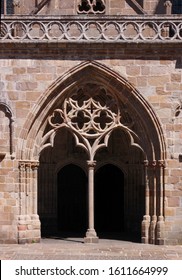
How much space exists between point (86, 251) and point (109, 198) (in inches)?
140

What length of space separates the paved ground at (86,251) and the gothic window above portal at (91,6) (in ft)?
22.4

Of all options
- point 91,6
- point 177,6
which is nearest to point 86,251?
point 91,6

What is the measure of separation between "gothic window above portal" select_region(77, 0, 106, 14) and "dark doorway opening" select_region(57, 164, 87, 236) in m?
4.56

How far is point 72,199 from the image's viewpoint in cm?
1563

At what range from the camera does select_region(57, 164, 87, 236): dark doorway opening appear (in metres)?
15.5

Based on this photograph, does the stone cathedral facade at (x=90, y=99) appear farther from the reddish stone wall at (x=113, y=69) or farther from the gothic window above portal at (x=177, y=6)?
the gothic window above portal at (x=177, y=6)

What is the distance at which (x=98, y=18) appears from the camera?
1288 centimetres

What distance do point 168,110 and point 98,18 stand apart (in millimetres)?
2664

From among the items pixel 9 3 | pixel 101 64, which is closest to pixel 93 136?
pixel 101 64

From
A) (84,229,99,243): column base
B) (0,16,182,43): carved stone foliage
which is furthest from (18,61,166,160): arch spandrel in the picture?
(84,229,99,243): column base

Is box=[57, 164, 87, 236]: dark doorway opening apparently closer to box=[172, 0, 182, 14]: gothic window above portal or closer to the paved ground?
the paved ground

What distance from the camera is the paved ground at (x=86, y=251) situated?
37.7 feet

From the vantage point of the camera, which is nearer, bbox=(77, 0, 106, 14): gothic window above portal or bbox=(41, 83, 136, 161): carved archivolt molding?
bbox=(41, 83, 136, 161): carved archivolt molding

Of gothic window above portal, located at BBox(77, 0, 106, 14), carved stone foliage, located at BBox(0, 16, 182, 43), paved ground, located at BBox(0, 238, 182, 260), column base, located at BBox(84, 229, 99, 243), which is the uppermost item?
gothic window above portal, located at BBox(77, 0, 106, 14)
